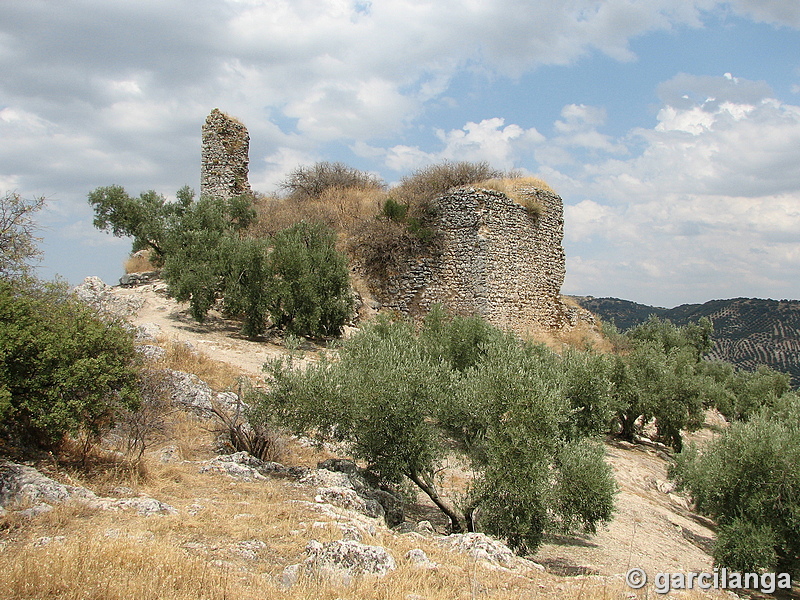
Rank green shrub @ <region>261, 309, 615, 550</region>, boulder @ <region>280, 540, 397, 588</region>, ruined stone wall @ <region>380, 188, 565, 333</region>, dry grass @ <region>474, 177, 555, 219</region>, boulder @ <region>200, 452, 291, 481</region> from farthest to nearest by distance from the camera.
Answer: dry grass @ <region>474, 177, 555, 219</region> < ruined stone wall @ <region>380, 188, 565, 333</region> < boulder @ <region>200, 452, 291, 481</region> < green shrub @ <region>261, 309, 615, 550</region> < boulder @ <region>280, 540, 397, 588</region>

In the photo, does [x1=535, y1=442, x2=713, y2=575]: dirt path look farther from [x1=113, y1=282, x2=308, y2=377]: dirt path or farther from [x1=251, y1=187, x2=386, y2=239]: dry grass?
[x1=251, y1=187, x2=386, y2=239]: dry grass

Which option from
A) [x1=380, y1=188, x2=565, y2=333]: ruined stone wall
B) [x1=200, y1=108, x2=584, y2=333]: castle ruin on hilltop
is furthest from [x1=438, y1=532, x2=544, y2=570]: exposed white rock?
[x1=380, y1=188, x2=565, y2=333]: ruined stone wall

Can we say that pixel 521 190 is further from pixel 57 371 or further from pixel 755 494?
pixel 57 371

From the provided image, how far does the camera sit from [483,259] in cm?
2091

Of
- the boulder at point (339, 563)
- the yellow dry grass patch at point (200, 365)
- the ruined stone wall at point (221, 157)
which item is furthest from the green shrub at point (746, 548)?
the ruined stone wall at point (221, 157)

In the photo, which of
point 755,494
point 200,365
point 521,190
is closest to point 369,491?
point 200,365

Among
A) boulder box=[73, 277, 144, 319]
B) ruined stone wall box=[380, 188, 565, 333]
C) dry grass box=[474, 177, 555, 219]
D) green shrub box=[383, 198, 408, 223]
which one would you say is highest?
dry grass box=[474, 177, 555, 219]

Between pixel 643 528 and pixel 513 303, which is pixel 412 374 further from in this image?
pixel 513 303

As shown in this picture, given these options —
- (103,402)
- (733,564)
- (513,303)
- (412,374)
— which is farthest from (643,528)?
(513,303)

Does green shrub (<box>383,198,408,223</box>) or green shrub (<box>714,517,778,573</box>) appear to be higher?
green shrub (<box>383,198,408,223</box>)

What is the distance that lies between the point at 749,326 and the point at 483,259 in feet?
216

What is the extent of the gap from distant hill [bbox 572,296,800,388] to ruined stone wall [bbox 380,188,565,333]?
1397 inches

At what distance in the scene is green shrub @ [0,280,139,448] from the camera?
20.1ft

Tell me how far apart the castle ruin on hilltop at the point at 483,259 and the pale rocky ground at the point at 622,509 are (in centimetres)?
649
